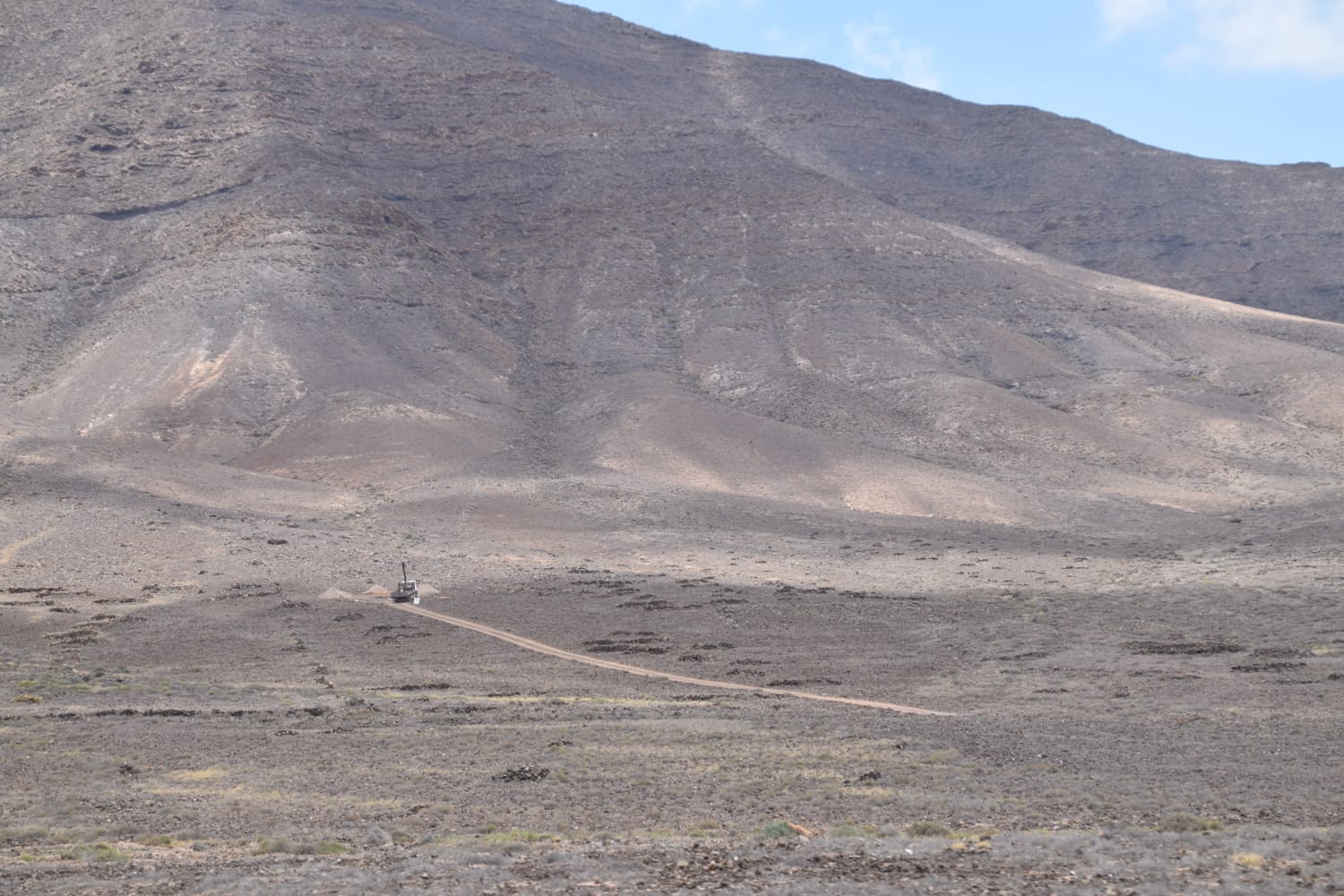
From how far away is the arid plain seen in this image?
624 inches

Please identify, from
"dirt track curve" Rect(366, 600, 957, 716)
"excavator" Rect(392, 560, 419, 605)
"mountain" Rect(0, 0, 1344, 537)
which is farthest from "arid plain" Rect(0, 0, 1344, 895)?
"excavator" Rect(392, 560, 419, 605)

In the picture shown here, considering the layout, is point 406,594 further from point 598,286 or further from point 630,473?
point 598,286

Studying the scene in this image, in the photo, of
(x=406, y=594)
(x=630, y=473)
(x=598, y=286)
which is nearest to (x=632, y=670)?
(x=406, y=594)

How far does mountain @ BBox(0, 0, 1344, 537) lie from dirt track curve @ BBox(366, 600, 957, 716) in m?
19.4

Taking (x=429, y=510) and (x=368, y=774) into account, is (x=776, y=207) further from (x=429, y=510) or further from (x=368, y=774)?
(x=368, y=774)

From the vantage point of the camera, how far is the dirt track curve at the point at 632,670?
2495 cm

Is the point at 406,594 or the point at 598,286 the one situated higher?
the point at 598,286

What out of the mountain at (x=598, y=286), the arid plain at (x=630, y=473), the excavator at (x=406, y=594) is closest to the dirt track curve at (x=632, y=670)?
the excavator at (x=406, y=594)

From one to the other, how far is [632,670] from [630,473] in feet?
90.6

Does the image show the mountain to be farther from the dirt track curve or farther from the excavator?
the dirt track curve

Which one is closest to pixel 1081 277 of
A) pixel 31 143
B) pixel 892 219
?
pixel 892 219

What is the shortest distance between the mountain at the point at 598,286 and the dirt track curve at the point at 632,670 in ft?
63.7

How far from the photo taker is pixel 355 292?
71438mm

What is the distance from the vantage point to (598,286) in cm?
7875
